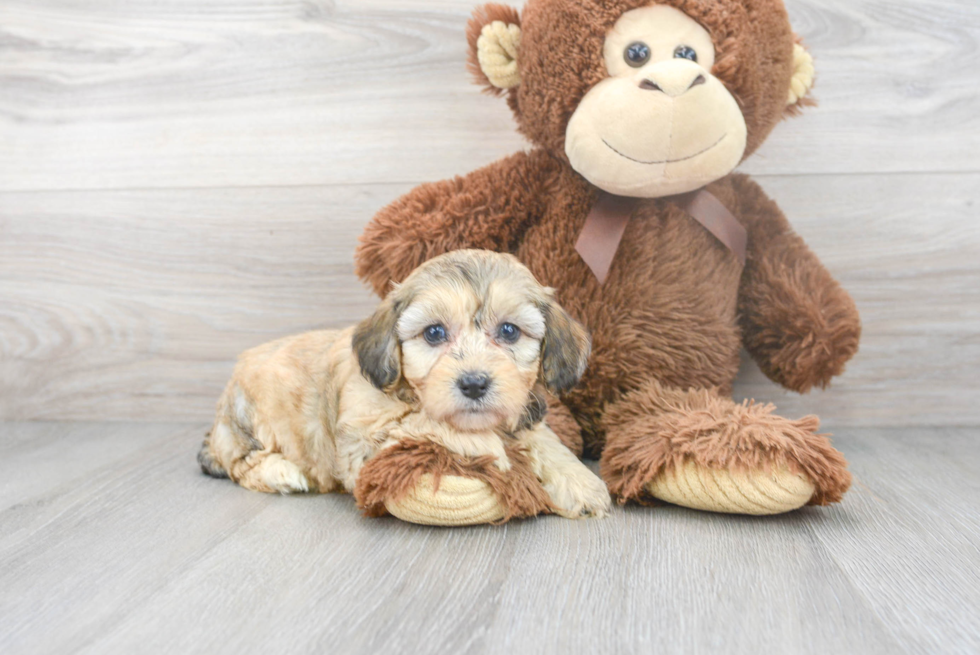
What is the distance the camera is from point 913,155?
7.68ft

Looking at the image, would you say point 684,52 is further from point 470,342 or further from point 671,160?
point 470,342

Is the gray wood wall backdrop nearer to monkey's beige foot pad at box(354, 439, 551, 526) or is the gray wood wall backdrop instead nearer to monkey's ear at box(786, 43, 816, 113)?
monkey's ear at box(786, 43, 816, 113)

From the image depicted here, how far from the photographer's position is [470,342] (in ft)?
4.98

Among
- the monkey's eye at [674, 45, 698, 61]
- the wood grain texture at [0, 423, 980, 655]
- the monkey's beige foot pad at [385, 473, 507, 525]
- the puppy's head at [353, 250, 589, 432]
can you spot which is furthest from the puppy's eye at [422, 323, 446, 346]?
the monkey's eye at [674, 45, 698, 61]

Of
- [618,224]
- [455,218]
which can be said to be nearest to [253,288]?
[455,218]

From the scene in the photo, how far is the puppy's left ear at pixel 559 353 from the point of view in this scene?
1.60 meters

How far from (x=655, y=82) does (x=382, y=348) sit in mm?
811

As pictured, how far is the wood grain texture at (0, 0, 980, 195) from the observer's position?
2316 millimetres

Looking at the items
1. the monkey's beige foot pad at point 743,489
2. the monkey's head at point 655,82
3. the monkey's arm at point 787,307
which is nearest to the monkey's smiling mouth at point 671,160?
the monkey's head at point 655,82

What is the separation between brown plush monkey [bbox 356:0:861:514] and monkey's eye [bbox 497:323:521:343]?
A: 393 mm

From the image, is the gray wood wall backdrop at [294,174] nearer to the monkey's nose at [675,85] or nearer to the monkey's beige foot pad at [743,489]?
the monkey's nose at [675,85]

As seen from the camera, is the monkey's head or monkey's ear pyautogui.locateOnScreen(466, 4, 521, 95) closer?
the monkey's head

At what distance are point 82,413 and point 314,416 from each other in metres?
1.32

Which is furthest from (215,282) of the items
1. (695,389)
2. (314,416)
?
(695,389)
